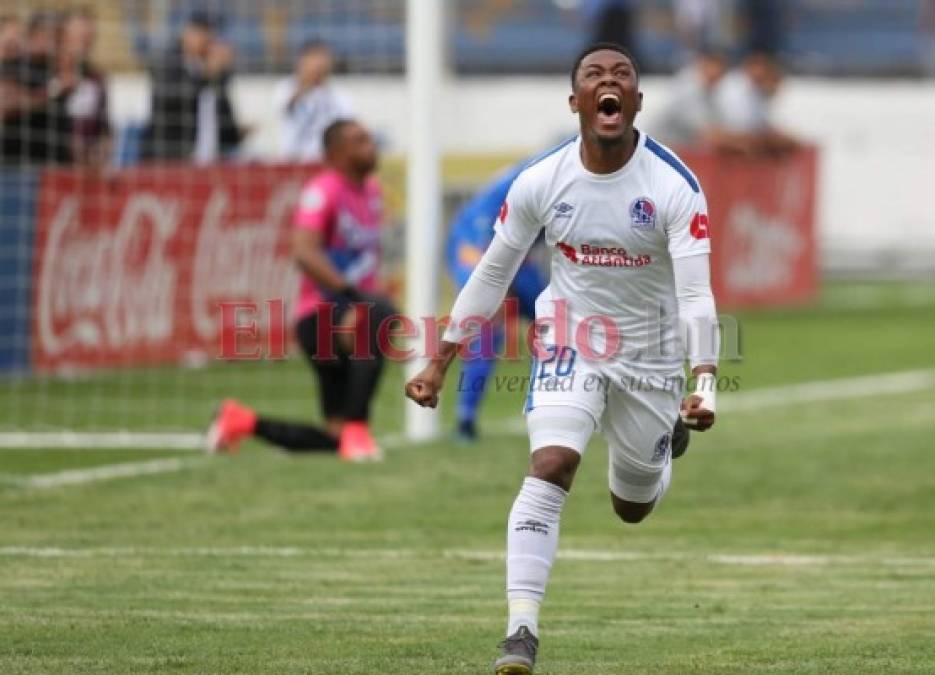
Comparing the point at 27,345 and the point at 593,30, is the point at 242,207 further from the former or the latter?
the point at 593,30

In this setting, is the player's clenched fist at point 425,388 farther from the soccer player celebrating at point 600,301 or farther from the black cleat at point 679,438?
the black cleat at point 679,438

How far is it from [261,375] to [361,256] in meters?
Answer: 4.77

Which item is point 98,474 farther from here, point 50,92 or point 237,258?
point 237,258

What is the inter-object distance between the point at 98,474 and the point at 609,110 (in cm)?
602

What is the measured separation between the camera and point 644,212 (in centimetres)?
740

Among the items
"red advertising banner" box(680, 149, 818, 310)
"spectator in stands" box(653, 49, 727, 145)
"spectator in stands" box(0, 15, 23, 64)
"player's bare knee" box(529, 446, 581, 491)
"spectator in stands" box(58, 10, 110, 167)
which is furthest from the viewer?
"spectator in stands" box(653, 49, 727, 145)

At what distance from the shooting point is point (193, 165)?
1794cm

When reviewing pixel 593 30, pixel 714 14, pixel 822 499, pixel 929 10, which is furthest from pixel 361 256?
pixel 929 10

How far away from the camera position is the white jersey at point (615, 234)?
24.3ft

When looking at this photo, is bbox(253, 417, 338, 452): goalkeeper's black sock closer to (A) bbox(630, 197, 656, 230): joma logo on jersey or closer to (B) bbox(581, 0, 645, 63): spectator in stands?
(A) bbox(630, 197, 656, 230): joma logo on jersey

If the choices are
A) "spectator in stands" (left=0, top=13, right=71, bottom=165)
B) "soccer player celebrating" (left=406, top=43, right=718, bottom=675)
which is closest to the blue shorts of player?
"spectator in stands" (left=0, top=13, right=71, bottom=165)

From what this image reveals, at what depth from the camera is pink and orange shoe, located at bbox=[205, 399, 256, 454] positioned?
1288cm

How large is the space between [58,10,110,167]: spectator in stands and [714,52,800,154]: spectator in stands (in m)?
9.64

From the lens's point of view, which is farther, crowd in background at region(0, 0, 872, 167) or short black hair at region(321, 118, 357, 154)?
crowd in background at region(0, 0, 872, 167)
